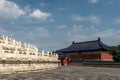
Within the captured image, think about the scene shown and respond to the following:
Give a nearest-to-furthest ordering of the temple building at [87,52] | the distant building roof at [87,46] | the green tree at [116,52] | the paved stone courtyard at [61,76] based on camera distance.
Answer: the paved stone courtyard at [61,76] → the green tree at [116,52] → the temple building at [87,52] → the distant building roof at [87,46]

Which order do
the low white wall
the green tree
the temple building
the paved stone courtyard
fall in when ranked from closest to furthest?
the paved stone courtyard
the low white wall
the green tree
the temple building

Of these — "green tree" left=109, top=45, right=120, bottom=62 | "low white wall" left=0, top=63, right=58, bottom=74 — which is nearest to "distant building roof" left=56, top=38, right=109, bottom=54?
"green tree" left=109, top=45, right=120, bottom=62

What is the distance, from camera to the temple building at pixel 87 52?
6328 cm

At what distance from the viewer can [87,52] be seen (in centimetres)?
6638

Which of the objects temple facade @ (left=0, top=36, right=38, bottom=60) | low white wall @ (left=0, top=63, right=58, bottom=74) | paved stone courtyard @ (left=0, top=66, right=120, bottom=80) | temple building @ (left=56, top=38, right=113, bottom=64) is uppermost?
temple building @ (left=56, top=38, right=113, bottom=64)

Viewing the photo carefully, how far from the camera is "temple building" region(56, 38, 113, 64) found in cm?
6328

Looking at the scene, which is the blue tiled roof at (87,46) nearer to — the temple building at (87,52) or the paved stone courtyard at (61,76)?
the temple building at (87,52)

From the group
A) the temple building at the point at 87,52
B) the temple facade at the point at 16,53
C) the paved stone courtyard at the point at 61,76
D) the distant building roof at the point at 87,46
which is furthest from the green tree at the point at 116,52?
the paved stone courtyard at the point at 61,76

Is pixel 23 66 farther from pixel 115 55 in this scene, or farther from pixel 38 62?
pixel 115 55

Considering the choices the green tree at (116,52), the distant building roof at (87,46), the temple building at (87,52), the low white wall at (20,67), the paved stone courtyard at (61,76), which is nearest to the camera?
the paved stone courtyard at (61,76)

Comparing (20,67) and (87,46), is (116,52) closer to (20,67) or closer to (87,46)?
(87,46)

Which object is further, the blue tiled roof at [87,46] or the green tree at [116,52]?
the blue tiled roof at [87,46]

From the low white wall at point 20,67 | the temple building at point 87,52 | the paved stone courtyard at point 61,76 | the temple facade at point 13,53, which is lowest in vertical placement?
the paved stone courtyard at point 61,76

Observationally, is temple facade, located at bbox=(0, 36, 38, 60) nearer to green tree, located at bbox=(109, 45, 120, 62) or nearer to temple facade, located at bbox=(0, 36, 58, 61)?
temple facade, located at bbox=(0, 36, 58, 61)
